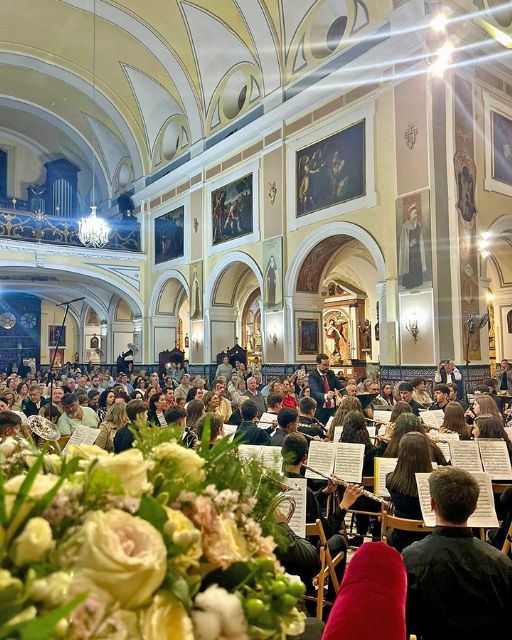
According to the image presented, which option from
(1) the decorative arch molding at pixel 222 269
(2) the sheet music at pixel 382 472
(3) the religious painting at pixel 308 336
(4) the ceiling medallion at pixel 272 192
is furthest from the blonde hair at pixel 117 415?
(4) the ceiling medallion at pixel 272 192

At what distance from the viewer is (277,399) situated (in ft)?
22.7

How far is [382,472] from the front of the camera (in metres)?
4.28

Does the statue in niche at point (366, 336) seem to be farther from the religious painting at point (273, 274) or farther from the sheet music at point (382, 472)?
the sheet music at point (382, 472)

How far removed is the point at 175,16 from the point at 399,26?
7815mm

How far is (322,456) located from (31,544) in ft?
13.6

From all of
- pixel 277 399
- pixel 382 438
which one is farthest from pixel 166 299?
pixel 382 438

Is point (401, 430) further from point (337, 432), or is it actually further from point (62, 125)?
point (62, 125)

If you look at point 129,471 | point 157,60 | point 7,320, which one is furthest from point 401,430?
point 7,320

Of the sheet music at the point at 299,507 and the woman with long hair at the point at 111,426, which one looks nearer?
the sheet music at the point at 299,507

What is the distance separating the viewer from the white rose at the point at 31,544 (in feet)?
2.55

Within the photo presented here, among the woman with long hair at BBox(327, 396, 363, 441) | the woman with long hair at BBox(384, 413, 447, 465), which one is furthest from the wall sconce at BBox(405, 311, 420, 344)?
the woman with long hair at BBox(384, 413, 447, 465)

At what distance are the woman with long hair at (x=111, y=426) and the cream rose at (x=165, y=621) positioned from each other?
4.89 meters

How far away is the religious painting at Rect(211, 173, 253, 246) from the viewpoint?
16.8 meters

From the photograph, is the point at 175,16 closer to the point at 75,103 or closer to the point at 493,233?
the point at 75,103
